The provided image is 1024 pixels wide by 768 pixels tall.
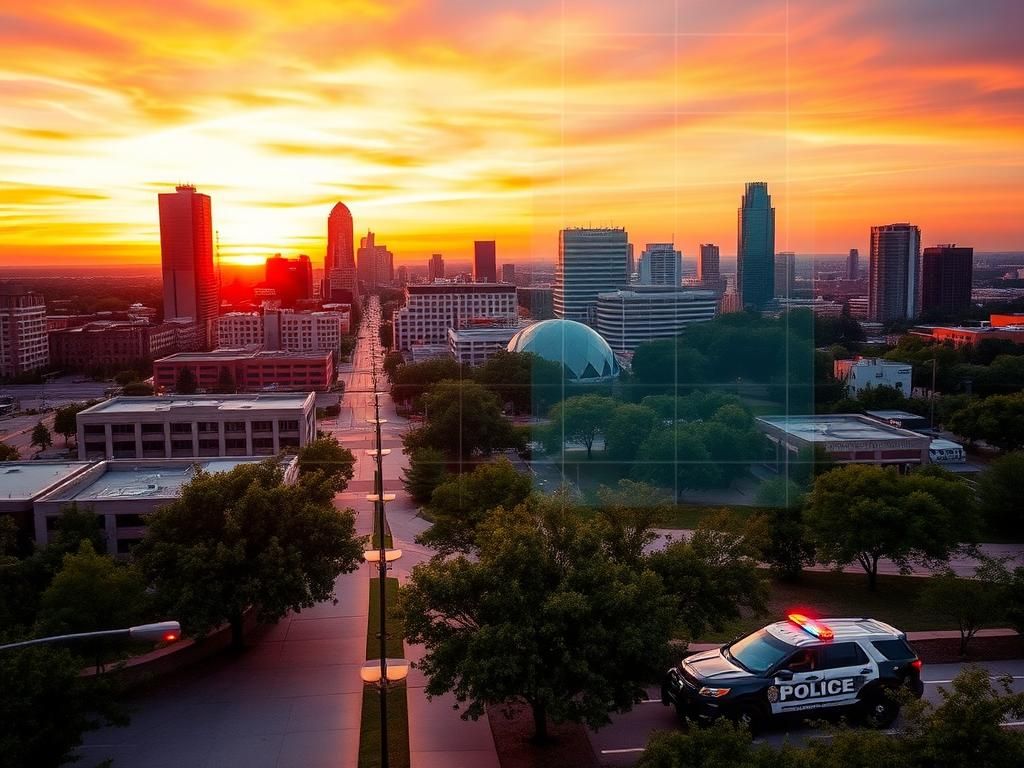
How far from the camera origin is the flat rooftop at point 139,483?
1083 centimetres

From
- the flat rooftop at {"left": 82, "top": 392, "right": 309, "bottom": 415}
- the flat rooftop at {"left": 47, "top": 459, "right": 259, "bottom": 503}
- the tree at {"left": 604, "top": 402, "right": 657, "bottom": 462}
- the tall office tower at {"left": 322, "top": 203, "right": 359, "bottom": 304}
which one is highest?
the tall office tower at {"left": 322, "top": 203, "right": 359, "bottom": 304}

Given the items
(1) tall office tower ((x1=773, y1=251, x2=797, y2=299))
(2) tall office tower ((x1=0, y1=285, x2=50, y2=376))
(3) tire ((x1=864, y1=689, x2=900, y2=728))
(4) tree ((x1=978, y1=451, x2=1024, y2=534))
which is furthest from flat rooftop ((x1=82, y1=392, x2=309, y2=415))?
(2) tall office tower ((x1=0, y1=285, x2=50, y2=376))

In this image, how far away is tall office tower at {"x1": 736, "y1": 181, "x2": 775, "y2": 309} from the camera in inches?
331

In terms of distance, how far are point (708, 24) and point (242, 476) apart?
6.16m

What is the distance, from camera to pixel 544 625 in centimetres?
541

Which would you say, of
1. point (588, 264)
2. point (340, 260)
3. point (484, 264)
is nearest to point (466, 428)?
point (588, 264)

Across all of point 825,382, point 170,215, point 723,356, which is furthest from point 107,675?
point 170,215

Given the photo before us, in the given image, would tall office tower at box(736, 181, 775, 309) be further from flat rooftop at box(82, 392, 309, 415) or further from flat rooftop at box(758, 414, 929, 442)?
flat rooftop at box(82, 392, 309, 415)

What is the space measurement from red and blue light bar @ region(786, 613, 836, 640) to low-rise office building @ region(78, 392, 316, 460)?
1322 centimetres

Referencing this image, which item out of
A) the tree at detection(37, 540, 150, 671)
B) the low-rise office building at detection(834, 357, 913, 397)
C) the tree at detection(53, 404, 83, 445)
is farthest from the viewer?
the low-rise office building at detection(834, 357, 913, 397)

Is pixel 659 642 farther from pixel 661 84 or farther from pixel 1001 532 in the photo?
pixel 1001 532

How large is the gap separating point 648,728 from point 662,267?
16.7ft

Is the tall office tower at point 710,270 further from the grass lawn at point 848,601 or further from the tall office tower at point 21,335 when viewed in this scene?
the tall office tower at point 21,335

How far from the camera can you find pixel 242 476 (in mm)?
8148
